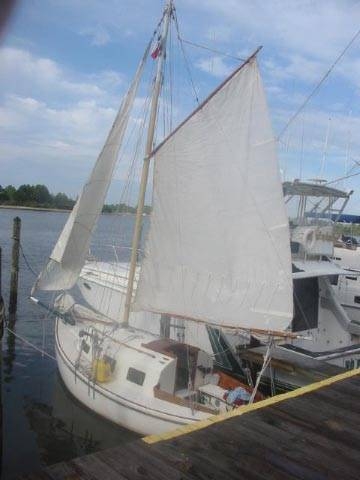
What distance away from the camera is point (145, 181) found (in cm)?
1323

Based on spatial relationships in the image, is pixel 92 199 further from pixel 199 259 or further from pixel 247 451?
pixel 247 451

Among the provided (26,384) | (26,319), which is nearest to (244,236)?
(26,384)

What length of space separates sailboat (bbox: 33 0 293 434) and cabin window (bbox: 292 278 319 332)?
3414 mm

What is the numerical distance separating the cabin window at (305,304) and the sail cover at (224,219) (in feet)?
11.6

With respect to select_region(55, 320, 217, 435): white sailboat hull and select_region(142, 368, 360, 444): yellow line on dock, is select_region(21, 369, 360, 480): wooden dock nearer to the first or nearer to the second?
select_region(142, 368, 360, 444): yellow line on dock

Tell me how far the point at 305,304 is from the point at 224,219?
512 cm

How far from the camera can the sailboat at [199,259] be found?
37.0 ft

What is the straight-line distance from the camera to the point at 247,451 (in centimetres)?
524

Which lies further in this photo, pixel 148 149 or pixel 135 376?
pixel 148 149

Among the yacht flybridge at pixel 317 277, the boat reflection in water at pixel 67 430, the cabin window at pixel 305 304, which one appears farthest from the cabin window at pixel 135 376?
the cabin window at pixel 305 304

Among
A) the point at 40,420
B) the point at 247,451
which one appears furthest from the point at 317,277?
the point at 247,451

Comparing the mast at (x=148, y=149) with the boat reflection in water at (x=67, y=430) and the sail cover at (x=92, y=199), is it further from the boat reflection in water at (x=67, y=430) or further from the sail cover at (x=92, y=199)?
the boat reflection in water at (x=67, y=430)

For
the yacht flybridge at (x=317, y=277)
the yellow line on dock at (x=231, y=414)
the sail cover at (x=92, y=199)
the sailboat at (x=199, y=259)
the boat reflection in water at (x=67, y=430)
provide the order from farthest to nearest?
1. the yacht flybridge at (x=317, y=277)
2. the sail cover at (x=92, y=199)
3. the boat reflection in water at (x=67, y=430)
4. the sailboat at (x=199, y=259)
5. the yellow line on dock at (x=231, y=414)

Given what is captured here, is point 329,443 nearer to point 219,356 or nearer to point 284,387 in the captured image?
point 284,387
